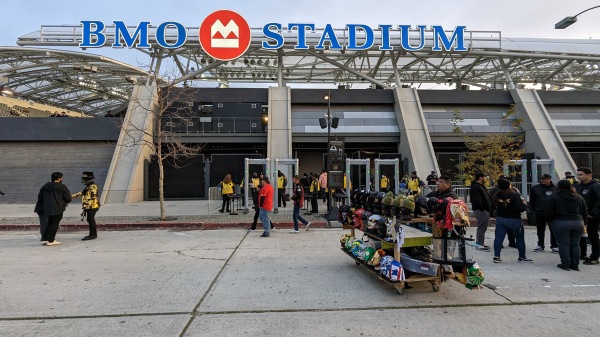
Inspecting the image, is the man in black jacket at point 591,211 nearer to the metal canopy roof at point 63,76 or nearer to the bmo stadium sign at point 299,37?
the bmo stadium sign at point 299,37

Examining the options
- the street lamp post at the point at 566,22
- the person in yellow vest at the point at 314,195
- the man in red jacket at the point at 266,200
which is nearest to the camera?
the man in red jacket at the point at 266,200

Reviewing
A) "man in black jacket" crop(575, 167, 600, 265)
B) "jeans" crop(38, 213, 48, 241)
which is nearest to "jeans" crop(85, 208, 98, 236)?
"jeans" crop(38, 213, 48, 241)

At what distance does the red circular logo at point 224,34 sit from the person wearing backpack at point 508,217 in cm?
1552

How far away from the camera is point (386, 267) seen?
4.55m

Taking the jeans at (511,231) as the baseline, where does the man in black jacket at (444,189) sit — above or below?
above

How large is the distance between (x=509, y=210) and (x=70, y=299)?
746cm

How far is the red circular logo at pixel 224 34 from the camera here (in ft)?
58.8

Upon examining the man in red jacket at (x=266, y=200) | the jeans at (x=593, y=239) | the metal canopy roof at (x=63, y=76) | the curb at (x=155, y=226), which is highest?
the metal canopy roof at (x=63, y=76)

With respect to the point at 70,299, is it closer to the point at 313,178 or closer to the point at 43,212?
the point at 43,212

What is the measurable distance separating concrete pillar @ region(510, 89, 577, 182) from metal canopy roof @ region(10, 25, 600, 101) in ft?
10.6

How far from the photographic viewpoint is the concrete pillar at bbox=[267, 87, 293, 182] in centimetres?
2180

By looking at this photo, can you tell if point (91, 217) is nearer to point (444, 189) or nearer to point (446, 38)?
point (444, 189)

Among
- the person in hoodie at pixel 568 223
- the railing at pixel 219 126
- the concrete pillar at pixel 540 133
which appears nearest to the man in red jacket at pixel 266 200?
the person in hoodie at pixel 568 223

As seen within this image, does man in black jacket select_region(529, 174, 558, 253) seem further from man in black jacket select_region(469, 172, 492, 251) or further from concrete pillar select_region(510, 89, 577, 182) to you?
concrete pillar select_region(510, 89, 577, 182)
